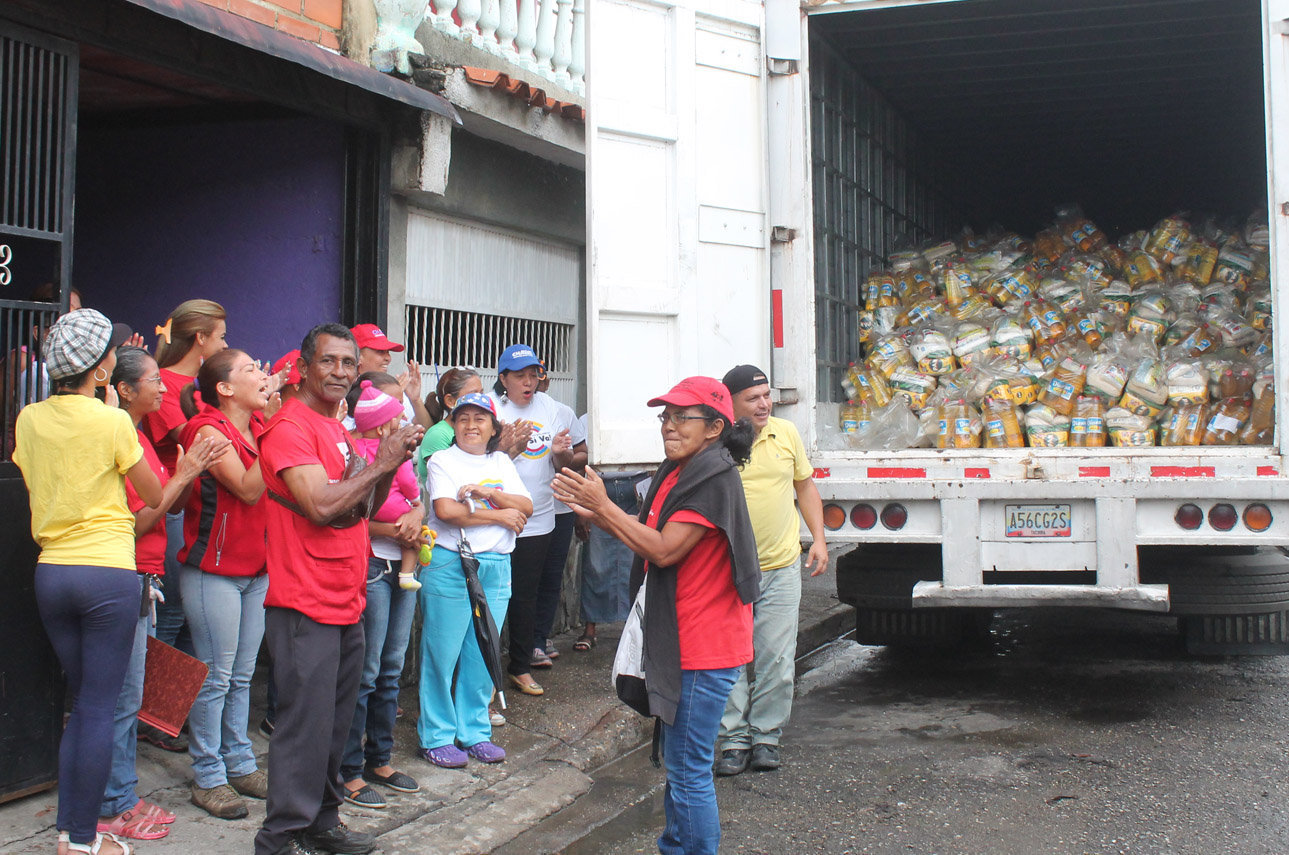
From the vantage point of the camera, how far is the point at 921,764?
5.06m

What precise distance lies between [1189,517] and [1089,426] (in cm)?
103

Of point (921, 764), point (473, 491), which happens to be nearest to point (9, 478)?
point (473, 491)

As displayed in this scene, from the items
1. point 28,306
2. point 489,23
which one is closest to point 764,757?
point 28,306

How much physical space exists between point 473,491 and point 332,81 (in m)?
2.41

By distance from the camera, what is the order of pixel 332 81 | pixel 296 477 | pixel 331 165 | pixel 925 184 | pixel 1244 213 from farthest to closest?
pixel 925 184, pixel 1244 213, pixel 331 165, pixel 332 81, pixel 296 477

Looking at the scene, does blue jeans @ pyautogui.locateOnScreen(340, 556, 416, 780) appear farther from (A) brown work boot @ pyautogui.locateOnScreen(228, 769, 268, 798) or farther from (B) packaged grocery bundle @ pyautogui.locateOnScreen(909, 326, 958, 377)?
(B) packaged grocery bundle @ pyautogui.locateOnScreen(909, 326, 958, 377)

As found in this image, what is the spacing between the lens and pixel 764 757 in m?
5.11

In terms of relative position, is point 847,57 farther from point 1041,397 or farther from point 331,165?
point 331,165

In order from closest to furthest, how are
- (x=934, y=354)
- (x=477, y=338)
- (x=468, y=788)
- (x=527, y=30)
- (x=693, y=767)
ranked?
1. (x=693, y=767)
2. (x=468, y=788)
3. (x=934, y=354)
4. (x=527, y=30)
5. (x=477, y=338)

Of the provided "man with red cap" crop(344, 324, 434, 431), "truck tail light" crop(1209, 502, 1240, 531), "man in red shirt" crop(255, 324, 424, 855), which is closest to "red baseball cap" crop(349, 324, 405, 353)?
"man with red cap" crop(344, 324, 434, 431)

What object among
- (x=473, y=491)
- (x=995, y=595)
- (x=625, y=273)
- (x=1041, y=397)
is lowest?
(x=995, y=595)

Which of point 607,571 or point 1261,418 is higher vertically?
A: point 1261,418

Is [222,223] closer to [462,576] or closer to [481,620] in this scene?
[462,576]

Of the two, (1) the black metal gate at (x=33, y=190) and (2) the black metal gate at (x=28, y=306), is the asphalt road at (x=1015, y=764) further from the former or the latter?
(1) the black metal gate at (x=33, y=190)
